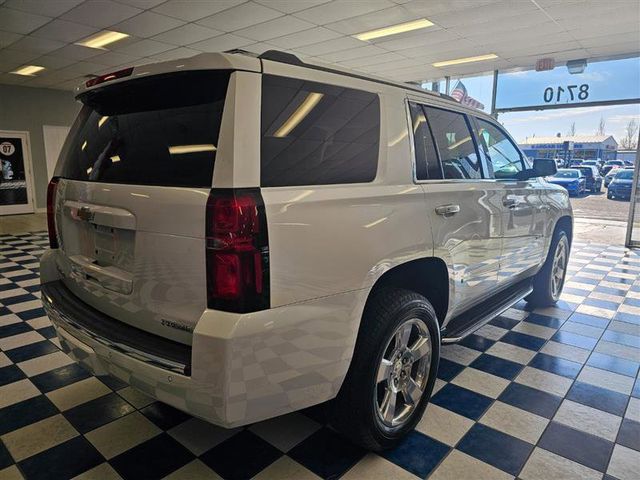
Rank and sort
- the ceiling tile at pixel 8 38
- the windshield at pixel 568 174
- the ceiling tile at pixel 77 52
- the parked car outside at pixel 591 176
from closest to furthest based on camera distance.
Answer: the ceiling tile at pixel 8 38 < the ceiling tile at pixel 77 52 < the windshield at pixel 568 174 < the parked car outside at pixel 591 176

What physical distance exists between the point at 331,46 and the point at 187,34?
2.10 m

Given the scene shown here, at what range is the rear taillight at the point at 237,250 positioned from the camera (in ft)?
3.99

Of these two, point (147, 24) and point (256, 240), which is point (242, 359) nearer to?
point (256, 240)

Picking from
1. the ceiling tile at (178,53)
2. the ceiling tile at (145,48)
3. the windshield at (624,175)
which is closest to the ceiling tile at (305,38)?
the ceiling tile at (178,53)

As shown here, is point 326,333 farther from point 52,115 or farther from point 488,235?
point 52,115

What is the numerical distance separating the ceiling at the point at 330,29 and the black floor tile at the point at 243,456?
3962 millimetres

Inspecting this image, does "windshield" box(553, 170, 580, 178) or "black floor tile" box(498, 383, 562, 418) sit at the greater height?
"windshield" box(553, 170, 580, 178)

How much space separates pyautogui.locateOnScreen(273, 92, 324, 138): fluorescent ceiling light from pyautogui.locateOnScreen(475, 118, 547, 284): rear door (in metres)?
1.45

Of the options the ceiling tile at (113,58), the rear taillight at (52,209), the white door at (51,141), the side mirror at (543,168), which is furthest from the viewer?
the white door at (51,141)

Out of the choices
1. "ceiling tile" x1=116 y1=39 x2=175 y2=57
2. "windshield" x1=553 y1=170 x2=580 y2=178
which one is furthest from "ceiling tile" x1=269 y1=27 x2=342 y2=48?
"windshield" x1=553 y1=170 x2=580 y2=178

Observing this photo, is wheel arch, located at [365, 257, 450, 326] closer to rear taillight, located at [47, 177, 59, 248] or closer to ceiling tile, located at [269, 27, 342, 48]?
rear taillight, located at [47, 177, 59, 248]

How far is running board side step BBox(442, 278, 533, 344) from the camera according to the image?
86.5 inches

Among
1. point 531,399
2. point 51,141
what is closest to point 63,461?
point 531,399

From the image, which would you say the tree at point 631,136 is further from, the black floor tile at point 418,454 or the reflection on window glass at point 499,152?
the black floor tile at point 418,454
